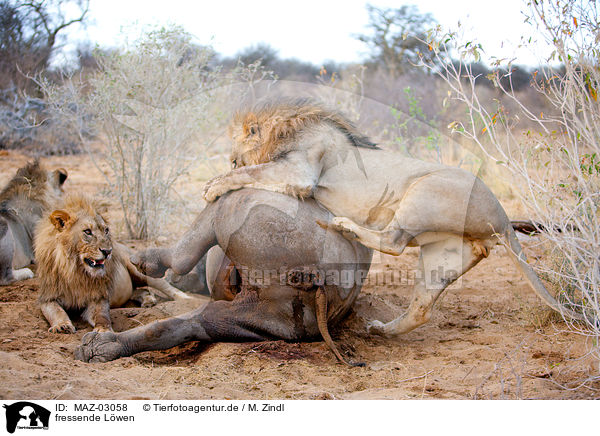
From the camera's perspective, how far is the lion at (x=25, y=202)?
5.44 metres

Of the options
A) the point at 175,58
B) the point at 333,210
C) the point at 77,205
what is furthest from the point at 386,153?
the point at 175,58

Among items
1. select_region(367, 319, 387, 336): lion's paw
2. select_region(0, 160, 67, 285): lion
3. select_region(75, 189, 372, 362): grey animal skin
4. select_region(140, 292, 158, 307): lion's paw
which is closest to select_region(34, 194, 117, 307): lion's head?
select_region(140, 292, 158, 307): lion's paw

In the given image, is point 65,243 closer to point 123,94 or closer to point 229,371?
point 229,371

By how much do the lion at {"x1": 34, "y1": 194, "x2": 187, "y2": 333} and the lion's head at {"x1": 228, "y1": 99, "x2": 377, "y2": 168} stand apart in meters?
1.13

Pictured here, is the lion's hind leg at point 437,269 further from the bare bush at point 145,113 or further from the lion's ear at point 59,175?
the bare bush at point 145,113

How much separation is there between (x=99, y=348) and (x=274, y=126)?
1.83 metres

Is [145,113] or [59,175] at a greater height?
[145,113]

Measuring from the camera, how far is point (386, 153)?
14.1 ft

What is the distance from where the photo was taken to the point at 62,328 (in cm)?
406

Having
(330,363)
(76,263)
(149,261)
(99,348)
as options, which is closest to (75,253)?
(76,263)

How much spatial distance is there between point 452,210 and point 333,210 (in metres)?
0.79

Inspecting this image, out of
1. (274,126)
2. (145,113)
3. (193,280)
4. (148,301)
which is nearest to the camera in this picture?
(274,126)
